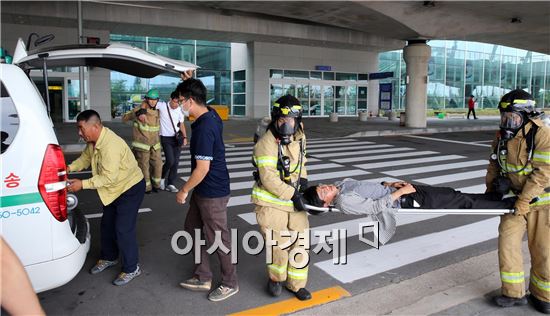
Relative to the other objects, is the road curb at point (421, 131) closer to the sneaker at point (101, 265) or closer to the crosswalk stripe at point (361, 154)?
the crosswalk stripe at point (361, 154)

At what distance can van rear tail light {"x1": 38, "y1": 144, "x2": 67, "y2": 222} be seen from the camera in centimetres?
307

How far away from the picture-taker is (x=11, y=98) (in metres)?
3.06

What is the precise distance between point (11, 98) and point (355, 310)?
315 centimetres

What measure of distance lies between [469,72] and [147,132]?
135 feet

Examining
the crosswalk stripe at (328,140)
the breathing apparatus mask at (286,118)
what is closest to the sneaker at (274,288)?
the breathing apparatus mask at (286,118)

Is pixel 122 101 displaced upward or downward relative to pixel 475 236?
upward

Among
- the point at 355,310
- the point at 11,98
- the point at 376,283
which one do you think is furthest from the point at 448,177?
the point at 11,98

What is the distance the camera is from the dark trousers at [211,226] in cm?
380

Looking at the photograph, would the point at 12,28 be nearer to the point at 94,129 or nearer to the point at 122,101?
the point at 122,101

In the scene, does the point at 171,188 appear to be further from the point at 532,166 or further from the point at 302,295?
the point at 532,166

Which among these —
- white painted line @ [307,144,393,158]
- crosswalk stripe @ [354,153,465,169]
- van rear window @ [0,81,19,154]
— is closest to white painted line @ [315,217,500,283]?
van rear window @ [0,81,19,154]

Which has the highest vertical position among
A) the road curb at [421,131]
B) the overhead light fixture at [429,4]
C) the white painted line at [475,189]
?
the overhead light fixture at [429,4]

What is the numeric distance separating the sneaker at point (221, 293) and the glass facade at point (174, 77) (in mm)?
23667

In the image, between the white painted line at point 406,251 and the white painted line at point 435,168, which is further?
the white painted line at point 435,168
